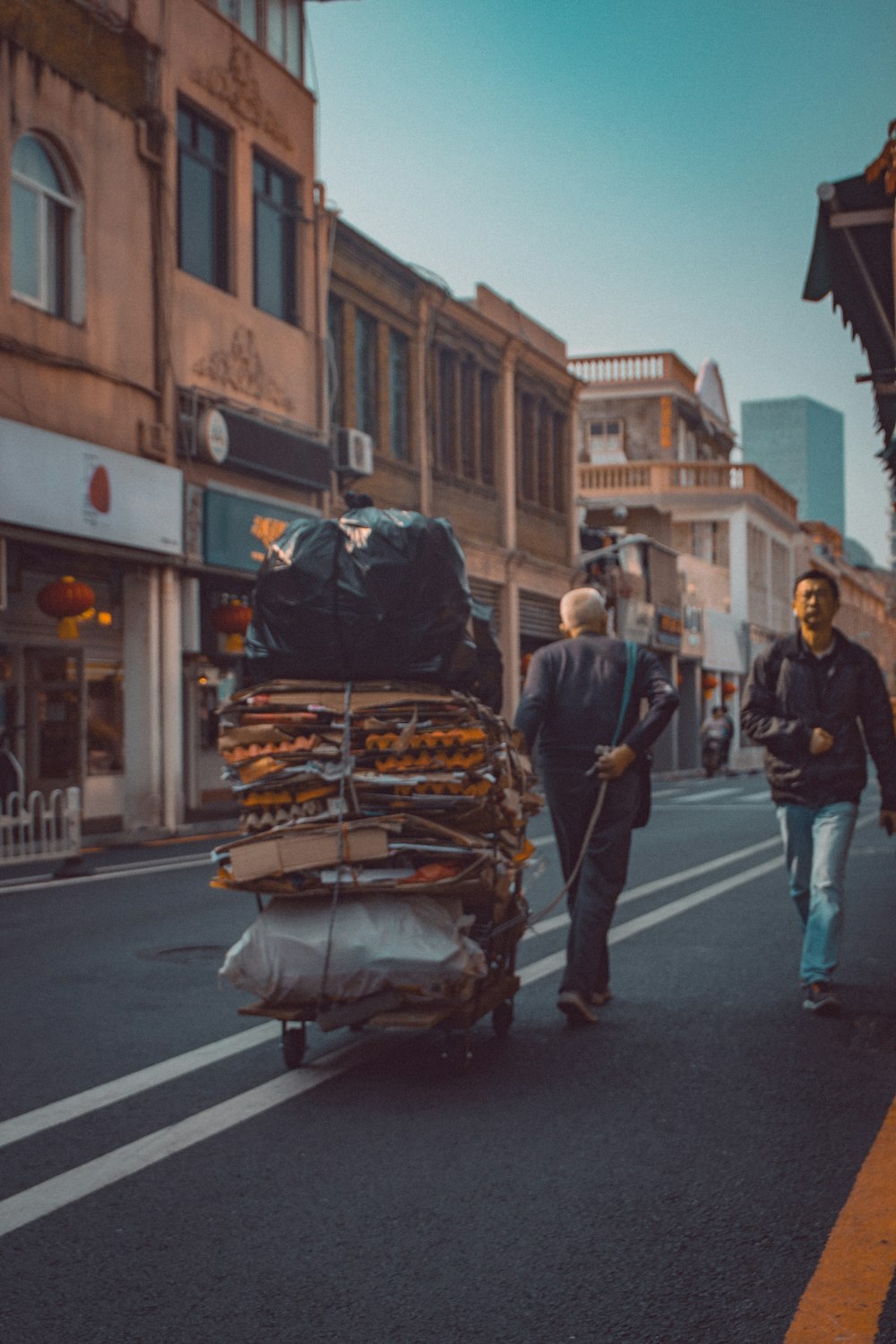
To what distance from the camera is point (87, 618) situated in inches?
727

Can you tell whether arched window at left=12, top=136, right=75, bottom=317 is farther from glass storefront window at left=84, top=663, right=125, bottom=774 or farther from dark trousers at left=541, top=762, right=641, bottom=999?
dark trousers at left=541, top=762, right=641, bottom=999

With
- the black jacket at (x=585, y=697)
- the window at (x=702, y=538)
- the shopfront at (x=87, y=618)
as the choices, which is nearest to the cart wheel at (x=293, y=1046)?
the black jacket at (x=585, y=697)

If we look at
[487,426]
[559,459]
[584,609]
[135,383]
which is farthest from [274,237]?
[584,609]

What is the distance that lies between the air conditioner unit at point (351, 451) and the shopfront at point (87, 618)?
516 centimetres

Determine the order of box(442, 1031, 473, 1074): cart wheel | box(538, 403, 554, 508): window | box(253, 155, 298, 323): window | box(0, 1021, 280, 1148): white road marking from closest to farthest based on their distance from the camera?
1. box(0, 1021, 280, 1148): white road marking
2. box(442, 1031, 473, 1074): cart wheel
3. box(253, 155, 298, 323): window
4. box(538, 403, 554, 508): window

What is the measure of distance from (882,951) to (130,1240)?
5578 mm

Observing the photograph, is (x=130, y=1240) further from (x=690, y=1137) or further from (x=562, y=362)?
(x=562, y=362)

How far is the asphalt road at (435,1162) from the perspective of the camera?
318 centimetres

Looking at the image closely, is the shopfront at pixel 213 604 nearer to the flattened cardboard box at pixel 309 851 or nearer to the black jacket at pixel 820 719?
the black jacket at pixel 820 719

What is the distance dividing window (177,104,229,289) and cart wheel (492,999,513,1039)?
1634 centimetres

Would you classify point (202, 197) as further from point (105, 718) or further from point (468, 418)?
point (468, 418)

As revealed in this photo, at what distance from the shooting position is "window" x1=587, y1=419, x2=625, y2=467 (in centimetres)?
5247

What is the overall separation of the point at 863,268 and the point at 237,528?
45.3 ft

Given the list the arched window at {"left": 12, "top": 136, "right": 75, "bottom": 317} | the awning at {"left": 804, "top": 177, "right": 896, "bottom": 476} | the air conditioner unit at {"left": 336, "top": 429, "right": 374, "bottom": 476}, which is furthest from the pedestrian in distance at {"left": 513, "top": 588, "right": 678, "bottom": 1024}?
the air conditioner unit at {"left": 336, "top": 429, "right": 374, "bottom": 476}
